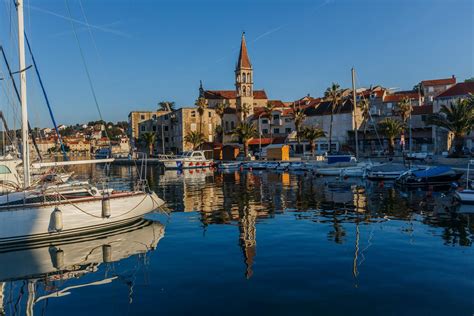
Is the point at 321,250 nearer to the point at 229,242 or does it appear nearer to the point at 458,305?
the point at 229,242

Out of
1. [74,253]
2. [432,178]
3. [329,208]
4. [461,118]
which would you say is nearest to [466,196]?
[329,208]

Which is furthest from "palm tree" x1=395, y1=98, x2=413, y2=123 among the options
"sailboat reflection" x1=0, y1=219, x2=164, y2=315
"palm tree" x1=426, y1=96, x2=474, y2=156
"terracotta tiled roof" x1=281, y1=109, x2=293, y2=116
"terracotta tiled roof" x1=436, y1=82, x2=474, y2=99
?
"sailboat reflection" x1=0, y1=219, x2=164, y2=315

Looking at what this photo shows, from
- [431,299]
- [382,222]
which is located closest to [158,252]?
[431,299]

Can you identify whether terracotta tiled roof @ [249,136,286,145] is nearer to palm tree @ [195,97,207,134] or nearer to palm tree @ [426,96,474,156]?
palm tree @ [195,97,207,134]

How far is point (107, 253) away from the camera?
15977 millimetres

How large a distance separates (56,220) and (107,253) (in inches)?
117

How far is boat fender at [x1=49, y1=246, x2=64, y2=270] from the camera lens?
14583mm

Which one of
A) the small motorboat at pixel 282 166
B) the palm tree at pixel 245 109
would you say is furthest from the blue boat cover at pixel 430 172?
the palm tree at pixel 245 109

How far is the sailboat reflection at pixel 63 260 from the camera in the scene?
39.4ft

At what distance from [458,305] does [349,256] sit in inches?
187

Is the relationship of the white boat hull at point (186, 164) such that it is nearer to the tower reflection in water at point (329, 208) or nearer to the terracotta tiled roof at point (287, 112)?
the terracotta tiled roof at point (287, 112)

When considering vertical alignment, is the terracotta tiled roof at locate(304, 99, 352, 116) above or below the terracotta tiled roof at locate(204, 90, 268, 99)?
below

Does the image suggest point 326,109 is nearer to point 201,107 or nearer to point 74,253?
point 201,107

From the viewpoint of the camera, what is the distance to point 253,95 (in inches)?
4729
